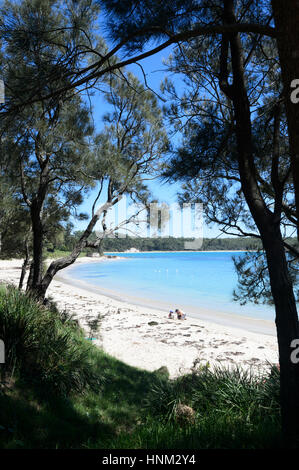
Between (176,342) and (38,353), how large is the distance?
686 cm

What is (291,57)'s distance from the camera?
1.74 metres

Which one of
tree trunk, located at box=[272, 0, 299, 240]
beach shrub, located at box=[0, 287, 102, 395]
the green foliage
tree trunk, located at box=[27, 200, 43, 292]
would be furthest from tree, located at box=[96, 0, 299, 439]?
tree trunk, located at box=[27, 200, 43, 292]

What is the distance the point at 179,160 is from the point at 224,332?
31.6 ft

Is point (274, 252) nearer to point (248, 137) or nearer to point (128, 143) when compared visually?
point (248, 137)

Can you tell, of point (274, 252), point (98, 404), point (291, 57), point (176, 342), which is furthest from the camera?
point (176, 342)

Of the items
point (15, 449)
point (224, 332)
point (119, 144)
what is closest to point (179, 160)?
point (15, 449)

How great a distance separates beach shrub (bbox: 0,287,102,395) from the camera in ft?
10.7

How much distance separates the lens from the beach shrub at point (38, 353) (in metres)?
3.26

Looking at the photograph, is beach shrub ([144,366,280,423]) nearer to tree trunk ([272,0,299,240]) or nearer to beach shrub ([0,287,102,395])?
beach shrub ([0,287,102,395])

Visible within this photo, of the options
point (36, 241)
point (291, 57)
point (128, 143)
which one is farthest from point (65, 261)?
point (291, 57)

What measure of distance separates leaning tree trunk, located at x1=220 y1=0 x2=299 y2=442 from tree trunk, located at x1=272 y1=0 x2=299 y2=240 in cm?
99

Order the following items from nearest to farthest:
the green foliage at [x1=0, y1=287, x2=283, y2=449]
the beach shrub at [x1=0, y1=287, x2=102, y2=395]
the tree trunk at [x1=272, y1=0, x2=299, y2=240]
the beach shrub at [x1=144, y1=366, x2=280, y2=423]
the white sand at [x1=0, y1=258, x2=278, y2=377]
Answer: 1. the tree trunk at [x1=272, y1=0, x2=299, y2=240]
2. the green foliage at [x1=0, y1=287, x2=283, y2=449]
3. the beach shrub at [x1=144, y1=366, x2=280, y2=423]
4. the beach shrub at [x1=0, y1=287, x2=102, y2=395]
5. the white sand at [x1=0, y1=258, x2=278, y2=377]

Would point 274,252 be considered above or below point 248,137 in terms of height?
below
